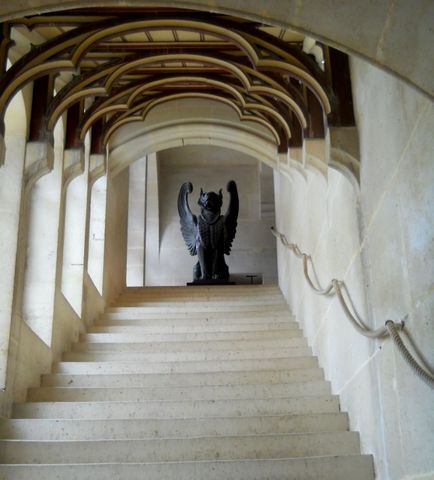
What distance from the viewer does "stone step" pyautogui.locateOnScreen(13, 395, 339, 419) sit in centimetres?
476

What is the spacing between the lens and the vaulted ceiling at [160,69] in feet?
14.9

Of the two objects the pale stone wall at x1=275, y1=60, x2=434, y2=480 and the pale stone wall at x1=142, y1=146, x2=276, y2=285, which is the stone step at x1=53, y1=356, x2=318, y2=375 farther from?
the pale stone wall at x1=142, y1=146, x2=276, y2=285

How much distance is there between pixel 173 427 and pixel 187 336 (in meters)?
1.67

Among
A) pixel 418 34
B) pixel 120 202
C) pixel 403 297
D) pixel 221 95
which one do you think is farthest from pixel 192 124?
pixel 418 34

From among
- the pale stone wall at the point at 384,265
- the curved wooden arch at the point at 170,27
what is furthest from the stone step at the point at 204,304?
the curved wooden arch at the point at 170,27

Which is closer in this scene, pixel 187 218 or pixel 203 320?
pixel 203 320

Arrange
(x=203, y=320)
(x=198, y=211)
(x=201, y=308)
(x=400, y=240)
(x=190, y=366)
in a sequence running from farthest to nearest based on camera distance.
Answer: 1. (x=198, y=211)
2. (x=201, y=308)
3. (x=203, y=320)
4. (x=190, y=366)
5. (x=400, y=240)

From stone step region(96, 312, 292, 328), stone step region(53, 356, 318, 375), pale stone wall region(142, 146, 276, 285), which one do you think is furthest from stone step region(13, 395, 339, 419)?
pale stone wall region(142, 146, 276, 285)

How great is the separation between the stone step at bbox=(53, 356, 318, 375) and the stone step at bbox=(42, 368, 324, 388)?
161 millimetres

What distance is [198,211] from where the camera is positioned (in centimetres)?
1315

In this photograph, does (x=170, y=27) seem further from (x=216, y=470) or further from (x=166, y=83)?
(x=216, y=470)

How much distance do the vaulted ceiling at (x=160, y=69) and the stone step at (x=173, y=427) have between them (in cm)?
190

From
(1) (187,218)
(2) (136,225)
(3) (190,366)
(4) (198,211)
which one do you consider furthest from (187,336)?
(4) (198,211)

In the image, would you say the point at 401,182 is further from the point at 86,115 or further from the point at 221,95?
the point at 221,95
